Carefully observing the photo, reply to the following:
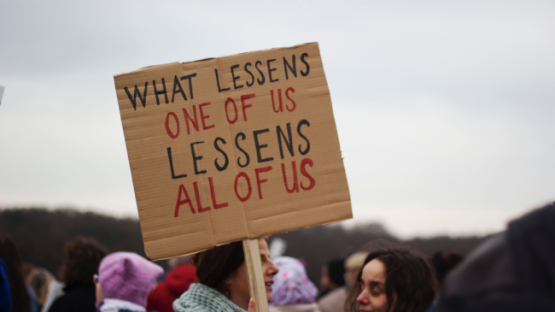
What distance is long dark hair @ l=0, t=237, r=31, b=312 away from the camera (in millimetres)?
3552

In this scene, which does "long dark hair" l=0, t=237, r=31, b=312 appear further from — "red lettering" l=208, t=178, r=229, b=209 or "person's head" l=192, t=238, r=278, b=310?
"red lettering" l=208, t=178, r=229, b=209

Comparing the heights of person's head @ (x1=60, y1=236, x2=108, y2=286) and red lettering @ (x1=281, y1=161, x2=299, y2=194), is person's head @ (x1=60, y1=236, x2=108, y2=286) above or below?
below

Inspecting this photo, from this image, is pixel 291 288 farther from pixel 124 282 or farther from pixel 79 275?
pixel 79 275

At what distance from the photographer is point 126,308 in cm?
339

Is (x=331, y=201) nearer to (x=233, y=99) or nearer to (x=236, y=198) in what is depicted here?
(x=236, y=198)

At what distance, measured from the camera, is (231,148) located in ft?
6.82

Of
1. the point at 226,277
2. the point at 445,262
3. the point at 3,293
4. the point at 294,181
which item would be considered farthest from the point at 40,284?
the point at 294,181

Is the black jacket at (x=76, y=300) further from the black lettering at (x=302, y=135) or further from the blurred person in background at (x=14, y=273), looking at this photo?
the black lettering at (x=302, y=135)

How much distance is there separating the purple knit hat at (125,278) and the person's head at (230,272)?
1.41 meters

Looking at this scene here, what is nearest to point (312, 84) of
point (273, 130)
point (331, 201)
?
point (273, 130)

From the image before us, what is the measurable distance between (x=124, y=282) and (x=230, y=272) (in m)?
1.52

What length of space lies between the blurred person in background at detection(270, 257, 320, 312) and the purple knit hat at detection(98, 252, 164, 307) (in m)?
1.24

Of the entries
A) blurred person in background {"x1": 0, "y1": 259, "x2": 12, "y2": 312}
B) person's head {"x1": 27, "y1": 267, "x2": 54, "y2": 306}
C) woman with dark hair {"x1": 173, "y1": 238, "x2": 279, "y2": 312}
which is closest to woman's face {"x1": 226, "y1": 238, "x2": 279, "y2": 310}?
woman with dark hair {"x1": 173, "y1": 238, "x2": 279, "y2": 312}

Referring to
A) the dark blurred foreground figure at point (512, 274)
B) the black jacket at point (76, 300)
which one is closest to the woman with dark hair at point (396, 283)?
the dark blurred foreground figure at point (512, 274)
